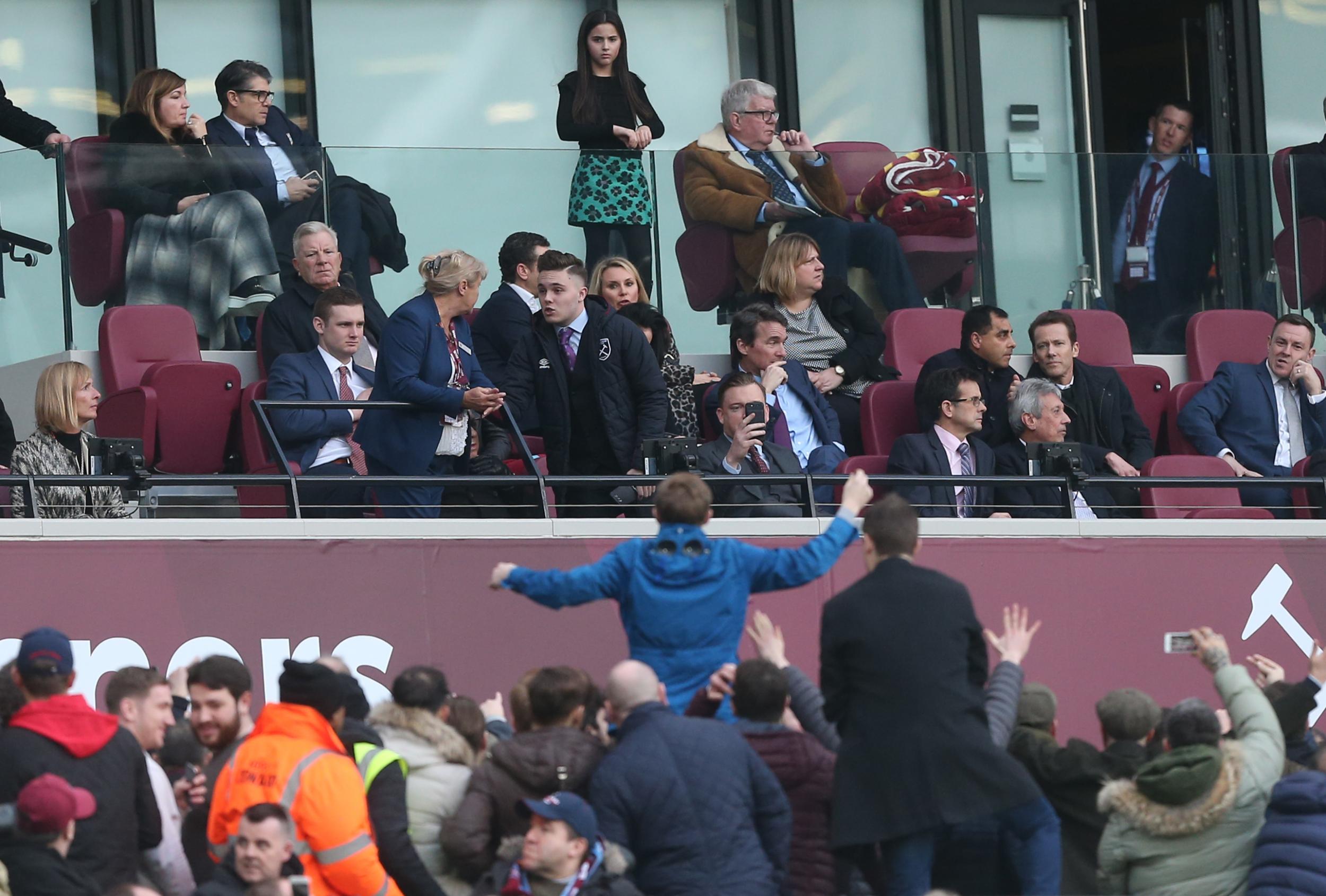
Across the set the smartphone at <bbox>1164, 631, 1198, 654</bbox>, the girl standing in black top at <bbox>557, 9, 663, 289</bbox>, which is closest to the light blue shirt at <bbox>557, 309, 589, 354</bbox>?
the girl standing in black top at <bbox>557, 9, 663, 289</bbox>

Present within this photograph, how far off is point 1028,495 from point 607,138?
336 centimetres

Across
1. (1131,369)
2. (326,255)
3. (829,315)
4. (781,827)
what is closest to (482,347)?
(326,255)

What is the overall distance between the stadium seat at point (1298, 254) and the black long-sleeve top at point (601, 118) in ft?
12.5

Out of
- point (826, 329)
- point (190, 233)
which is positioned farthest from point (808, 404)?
point (190, 233)

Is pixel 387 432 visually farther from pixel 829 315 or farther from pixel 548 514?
pixel 829 315

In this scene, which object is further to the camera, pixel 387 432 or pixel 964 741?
pixel 387 432

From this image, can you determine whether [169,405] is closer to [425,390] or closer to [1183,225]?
[425,390]

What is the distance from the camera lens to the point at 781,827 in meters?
7.06

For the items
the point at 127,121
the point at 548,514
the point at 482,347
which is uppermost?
the point at 127,121

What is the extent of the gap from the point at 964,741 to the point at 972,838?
17.0 inches

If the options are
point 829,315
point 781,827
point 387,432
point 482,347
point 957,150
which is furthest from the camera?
point 957,150

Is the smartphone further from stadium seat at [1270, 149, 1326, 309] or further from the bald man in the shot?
stadium seat at [1270, 149, 1326, 309]

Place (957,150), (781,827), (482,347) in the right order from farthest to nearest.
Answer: (957,150), (482,347), (781,827)

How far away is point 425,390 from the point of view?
10117 mm
